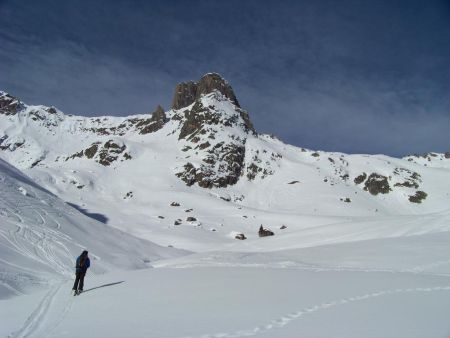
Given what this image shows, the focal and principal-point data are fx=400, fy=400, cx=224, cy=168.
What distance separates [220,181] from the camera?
4099 inches

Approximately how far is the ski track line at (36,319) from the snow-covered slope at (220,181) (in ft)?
117

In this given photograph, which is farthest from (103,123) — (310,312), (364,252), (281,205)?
(310,312)

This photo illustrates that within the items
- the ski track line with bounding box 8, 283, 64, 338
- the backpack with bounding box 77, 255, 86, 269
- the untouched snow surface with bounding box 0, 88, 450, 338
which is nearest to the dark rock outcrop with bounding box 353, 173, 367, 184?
the untouched snow surface with bounding box 0, 88, 450, 338

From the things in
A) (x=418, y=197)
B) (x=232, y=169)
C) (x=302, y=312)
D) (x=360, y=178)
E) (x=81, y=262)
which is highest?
(x=232, y=169)

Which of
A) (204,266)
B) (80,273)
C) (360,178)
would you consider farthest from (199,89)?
(80,273)

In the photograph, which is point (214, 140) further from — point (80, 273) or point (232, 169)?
point (80, 273)

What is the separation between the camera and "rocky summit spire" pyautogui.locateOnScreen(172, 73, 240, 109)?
152 metres

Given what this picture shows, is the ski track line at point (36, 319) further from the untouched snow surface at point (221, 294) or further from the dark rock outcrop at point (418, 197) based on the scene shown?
the dark rock outcrop at point (418, 197)

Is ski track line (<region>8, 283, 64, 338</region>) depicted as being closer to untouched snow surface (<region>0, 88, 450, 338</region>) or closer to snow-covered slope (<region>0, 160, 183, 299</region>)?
untouched snow surface (<region>0, 88, 450, 338</region>)

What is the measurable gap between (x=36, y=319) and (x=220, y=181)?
309 ft

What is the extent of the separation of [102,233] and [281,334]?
27.8 metres

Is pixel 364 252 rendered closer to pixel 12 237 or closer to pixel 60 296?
pixel 60 296

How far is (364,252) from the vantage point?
1041 inches

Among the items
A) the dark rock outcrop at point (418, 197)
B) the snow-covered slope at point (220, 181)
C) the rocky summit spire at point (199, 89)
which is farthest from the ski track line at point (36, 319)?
the rocky summit spire at point (199, 89)
